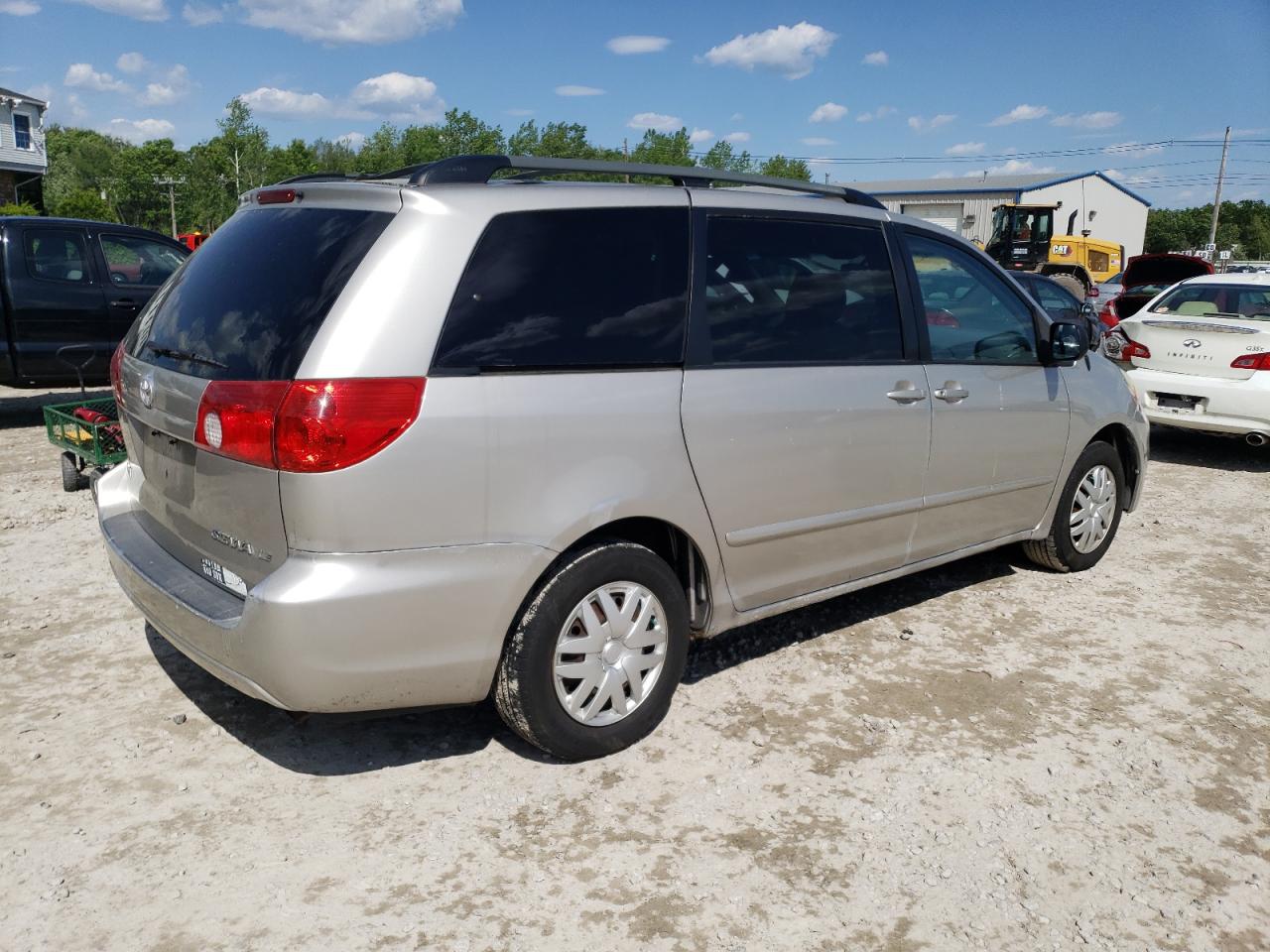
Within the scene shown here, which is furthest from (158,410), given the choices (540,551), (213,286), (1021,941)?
(1021,941)

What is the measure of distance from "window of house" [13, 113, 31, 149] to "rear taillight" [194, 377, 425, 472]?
66802 mm

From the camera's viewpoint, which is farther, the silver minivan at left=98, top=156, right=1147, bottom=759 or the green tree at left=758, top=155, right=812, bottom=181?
the green tree at left=758, top=155, right=812, bottom=181

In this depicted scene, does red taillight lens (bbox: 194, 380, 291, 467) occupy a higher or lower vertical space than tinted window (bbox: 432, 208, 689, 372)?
lower

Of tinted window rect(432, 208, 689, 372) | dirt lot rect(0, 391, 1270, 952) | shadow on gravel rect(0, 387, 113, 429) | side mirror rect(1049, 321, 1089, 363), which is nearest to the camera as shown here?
dirt lot rect(0, 391, 1270, 952)

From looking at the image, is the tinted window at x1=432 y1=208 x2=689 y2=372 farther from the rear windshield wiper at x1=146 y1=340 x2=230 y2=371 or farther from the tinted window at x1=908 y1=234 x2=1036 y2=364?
the tinted window at x1=908 y1=234 x2=1036 y2=364

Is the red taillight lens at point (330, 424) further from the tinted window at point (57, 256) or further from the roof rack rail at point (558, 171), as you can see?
the tinted window at point (57, 256)

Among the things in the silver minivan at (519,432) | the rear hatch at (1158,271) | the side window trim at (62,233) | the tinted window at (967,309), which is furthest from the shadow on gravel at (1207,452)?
the side window trim at (62,233)

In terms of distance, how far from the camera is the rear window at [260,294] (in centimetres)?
294

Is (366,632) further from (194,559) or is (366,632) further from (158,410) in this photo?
(158,410)

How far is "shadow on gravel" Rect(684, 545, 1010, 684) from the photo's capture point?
4.47 metres

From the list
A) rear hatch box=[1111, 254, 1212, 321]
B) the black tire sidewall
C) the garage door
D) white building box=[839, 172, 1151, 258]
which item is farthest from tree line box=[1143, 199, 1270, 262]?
the black tire sidewall

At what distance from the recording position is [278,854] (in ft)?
9.73

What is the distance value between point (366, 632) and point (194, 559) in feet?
2.59

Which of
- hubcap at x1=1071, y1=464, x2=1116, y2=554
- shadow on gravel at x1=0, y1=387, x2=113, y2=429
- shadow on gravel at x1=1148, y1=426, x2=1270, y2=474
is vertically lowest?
shadow on gravel at x1=0, y1=387, x2=113, y2=429
